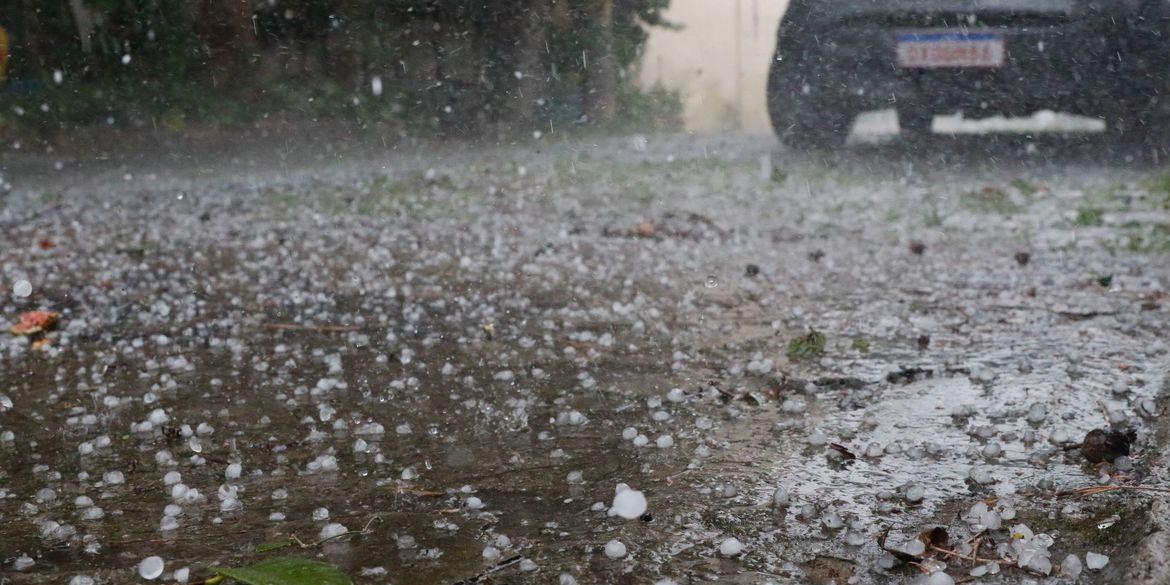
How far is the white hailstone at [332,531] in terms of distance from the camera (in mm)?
1358

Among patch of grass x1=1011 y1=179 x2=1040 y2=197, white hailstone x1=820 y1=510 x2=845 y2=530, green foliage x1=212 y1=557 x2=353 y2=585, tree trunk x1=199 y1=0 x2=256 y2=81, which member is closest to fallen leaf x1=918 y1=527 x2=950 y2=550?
white hailstone x1=820 y1=510 x2=845 y2=530

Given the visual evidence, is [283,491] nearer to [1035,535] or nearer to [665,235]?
[1035,535]

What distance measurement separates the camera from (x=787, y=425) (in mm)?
1750

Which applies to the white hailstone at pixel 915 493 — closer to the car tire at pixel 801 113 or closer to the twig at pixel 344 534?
the twig at pixel 344 534

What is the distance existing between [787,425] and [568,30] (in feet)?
20.7

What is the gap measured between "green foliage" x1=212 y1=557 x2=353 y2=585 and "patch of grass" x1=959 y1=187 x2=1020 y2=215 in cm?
352

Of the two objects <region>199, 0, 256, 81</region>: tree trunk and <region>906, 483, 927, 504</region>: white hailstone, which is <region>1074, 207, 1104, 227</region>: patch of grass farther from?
<region>199, 0, 256, 81</region>: tree trunk

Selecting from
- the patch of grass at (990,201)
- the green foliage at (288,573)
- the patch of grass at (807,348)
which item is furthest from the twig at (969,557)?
the patch of grass at (990,201)

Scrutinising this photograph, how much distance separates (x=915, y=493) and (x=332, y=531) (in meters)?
0.85

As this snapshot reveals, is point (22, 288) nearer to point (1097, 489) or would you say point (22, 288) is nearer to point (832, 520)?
point (832, 520)

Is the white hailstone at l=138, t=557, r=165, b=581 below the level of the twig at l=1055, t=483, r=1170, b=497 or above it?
above

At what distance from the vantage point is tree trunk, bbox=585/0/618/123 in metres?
7.69

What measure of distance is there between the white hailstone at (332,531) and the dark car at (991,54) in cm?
451

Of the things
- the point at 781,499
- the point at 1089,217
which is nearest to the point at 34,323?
the point at 781,499
